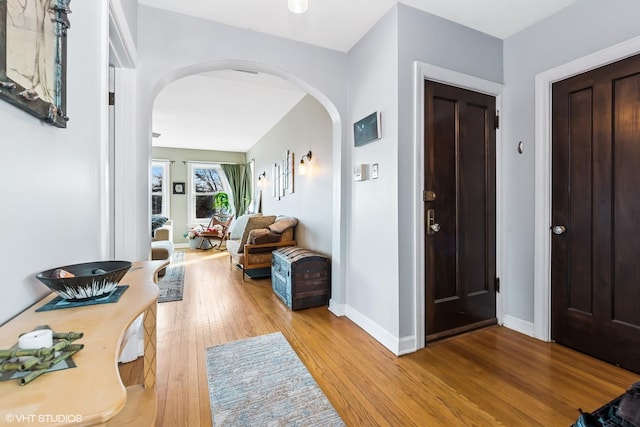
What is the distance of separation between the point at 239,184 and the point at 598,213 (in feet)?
25.3

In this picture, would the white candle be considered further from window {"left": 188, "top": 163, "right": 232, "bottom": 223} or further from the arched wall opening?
window {"left": 188, "top": 163, "right": 232, "bottom": 223}

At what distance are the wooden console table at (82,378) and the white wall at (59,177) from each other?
0.13 m

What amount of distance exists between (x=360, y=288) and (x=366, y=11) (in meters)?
2.29

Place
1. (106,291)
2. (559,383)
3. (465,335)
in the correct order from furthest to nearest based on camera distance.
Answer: (465,335) → (559,383) → (106,291)

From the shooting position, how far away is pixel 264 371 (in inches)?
75.1

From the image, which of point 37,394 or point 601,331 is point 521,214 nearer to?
point 601,331

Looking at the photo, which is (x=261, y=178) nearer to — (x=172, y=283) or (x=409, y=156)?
(x=172, y=283)

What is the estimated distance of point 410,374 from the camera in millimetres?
1883

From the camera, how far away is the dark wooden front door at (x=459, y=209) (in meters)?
2.30

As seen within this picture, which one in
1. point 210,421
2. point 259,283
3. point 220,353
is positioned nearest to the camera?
point 210,421

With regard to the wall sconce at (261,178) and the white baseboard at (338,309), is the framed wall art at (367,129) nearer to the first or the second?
the white baseboard at (338,309)

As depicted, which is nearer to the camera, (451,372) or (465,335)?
(451,372)

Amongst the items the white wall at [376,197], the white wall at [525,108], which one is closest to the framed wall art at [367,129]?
the white wall at [376,197]

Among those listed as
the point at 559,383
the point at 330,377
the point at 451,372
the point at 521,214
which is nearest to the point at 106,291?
the point at 330,377
